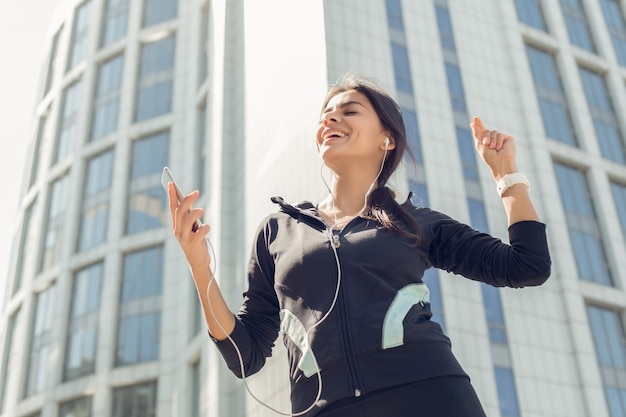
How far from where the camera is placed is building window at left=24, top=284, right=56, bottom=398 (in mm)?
35094

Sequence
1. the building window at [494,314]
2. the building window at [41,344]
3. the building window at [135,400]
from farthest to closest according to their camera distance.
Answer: the building window at [41,344]
the building window at [135,400]
the building window at [494,314]

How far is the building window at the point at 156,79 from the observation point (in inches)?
1523

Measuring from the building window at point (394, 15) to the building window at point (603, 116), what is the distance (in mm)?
8423

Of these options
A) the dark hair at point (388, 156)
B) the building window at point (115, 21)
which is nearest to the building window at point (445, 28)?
the building window at point (115, 21)

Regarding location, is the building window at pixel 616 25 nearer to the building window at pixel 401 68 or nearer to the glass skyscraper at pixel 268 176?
the glass skyscraper at pixel 268 176

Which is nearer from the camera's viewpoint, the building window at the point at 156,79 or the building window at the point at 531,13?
the building window at the point at 531,13

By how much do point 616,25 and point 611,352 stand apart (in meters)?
15.2

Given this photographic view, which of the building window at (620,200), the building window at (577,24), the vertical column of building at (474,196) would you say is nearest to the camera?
the vertical column of building at (474,196)

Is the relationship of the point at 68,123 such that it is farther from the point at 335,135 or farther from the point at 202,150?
the point at 335,135

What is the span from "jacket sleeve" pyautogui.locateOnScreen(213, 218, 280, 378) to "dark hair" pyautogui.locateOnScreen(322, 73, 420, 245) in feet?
1.42

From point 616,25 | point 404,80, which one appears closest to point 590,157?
point 616,25

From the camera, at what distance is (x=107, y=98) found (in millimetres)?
40219

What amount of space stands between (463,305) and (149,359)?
44.0 ft

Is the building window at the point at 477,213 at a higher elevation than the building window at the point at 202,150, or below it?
below
